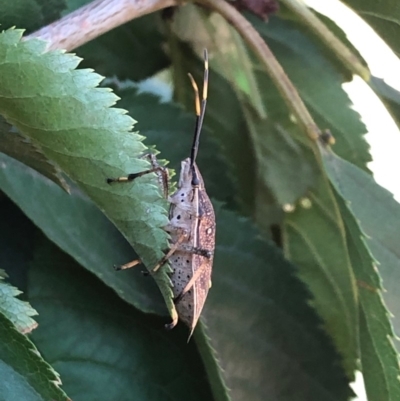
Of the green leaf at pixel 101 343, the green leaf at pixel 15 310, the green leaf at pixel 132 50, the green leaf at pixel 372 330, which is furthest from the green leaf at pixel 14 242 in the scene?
the green leaf at pixel 372 330

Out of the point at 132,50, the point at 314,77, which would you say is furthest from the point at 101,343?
the point at 314,77

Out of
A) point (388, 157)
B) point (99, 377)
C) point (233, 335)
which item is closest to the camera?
point (99, 377)

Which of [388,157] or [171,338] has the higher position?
[388,157]

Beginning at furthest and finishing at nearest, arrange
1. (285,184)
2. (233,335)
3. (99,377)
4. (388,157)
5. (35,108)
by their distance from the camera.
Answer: (388,157), (285,184), (233,335), (99,377), (35,108)

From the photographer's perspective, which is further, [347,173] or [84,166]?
[347,173]

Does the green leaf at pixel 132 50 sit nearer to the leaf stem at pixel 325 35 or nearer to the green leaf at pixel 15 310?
the leaf stem at pixel 325 35

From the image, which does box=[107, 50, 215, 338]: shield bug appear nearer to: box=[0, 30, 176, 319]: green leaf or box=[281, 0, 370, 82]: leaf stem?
box=[281, 0, 370, 82]: leaf stem

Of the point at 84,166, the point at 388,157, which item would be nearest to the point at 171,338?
the point at 84,166

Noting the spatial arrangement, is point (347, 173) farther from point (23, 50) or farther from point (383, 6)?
point (23, 50)
